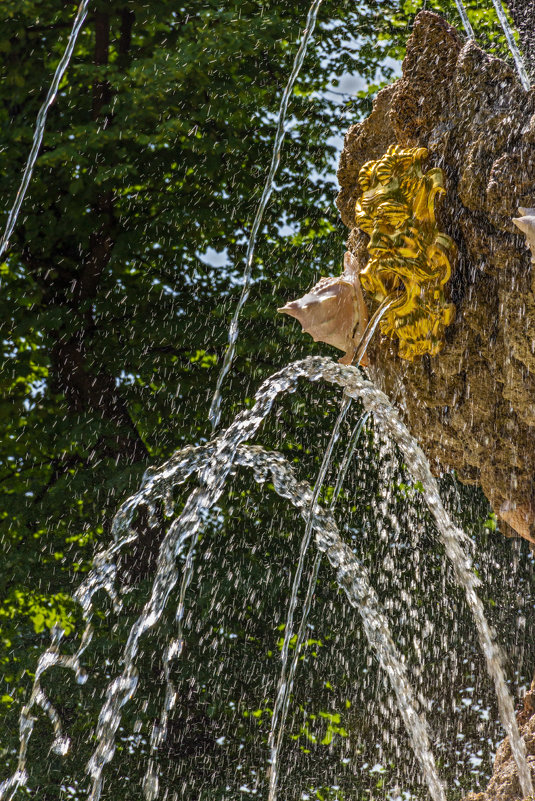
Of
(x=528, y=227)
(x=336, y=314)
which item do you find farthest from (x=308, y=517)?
(x=528, y=227)

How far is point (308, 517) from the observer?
3.97 m

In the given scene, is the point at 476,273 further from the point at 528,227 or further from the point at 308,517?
the point at 308,517

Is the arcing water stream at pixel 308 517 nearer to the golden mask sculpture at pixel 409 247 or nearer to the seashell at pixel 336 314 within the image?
the seashell at pixel 336 314

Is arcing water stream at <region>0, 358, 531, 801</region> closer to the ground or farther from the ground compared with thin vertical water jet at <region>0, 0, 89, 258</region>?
closer to the ground

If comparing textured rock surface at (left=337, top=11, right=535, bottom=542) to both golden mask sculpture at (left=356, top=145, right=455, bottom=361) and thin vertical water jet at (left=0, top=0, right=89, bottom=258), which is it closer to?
golden mask sculpture at (left=356, top=145, right=455, bottom=361)

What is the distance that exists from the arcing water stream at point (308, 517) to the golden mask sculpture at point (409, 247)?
0.94ft

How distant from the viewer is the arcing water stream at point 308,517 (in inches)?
101

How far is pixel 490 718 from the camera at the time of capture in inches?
242

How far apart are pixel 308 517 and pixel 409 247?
1977 millimetres

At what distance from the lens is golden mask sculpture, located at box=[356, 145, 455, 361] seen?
7.42ft

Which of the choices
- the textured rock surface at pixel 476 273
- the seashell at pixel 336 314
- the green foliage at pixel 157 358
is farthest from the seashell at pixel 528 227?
the green foliage at pixel 157 358

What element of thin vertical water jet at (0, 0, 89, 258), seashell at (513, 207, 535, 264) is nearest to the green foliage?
thin vertical water jet at (0, 0, 89, 258)

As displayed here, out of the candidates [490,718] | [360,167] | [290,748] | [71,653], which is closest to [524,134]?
[360,167]

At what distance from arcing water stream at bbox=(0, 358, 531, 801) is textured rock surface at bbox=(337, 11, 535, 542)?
187 mm
